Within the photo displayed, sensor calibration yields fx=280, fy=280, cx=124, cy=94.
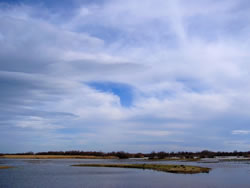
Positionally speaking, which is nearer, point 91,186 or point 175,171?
point 91,186

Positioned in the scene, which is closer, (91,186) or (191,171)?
(91,186)

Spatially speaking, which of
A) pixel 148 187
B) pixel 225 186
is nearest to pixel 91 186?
pixel 148 187

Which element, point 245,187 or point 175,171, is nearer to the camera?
point 245,187

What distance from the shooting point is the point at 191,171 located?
63.5m

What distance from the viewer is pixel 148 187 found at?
38375 millimetres

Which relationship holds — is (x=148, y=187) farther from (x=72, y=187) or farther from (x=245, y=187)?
(x=245, y=187)

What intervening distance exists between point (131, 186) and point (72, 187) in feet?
26.6

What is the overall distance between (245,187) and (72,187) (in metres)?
24.2

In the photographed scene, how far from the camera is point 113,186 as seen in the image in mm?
39344

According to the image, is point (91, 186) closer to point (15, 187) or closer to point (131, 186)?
point (131, 186)

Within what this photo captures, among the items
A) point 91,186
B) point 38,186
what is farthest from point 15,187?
point 91,186

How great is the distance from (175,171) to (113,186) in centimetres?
2859

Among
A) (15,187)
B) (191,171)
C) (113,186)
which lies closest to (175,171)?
(191,171)

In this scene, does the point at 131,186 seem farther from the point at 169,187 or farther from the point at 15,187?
the point at 15,187
